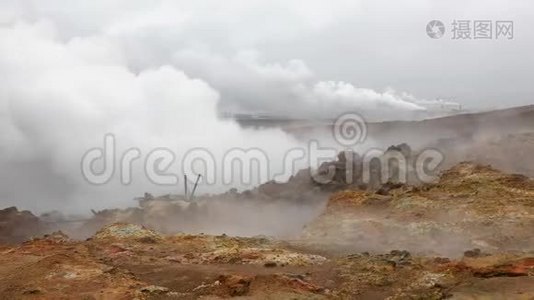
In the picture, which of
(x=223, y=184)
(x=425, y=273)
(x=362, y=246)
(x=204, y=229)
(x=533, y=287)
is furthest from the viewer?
(x=223, y=184)

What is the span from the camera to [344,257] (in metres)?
22.3

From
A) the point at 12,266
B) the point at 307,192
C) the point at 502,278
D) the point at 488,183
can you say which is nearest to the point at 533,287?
the point at 502,278

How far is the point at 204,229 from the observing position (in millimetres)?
41219

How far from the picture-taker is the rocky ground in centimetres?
1775

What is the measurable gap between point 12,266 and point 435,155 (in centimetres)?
3403

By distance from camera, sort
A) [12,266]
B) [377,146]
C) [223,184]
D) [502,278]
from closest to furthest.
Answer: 1. [502,278]
2. [12,266]
3. [377,146]
4. [223,184]

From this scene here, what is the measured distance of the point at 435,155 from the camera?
47.5 metres

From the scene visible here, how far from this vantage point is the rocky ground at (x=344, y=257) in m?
17.7

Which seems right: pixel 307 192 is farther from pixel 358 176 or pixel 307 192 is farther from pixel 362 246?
pixel 362 246

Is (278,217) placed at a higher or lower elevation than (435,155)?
lower

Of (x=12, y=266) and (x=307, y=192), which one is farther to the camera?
(x=307, y=192)

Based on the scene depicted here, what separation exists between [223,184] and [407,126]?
2400 cm

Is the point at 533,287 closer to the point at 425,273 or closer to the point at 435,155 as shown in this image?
the point at 425,273

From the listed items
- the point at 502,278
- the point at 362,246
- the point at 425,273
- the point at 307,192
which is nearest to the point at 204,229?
the point at 307,192
